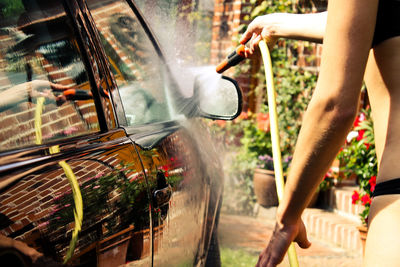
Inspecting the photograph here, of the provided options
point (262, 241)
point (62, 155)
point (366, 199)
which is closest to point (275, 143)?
point (62, 155)

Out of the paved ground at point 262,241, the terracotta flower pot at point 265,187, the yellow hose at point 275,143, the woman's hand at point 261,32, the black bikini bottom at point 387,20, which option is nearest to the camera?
the black bikini bottom at point 387,20

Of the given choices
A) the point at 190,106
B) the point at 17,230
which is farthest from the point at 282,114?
the point at 17,230

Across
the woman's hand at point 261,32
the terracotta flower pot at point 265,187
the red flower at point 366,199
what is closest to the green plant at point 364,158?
the red flower at point 366,199

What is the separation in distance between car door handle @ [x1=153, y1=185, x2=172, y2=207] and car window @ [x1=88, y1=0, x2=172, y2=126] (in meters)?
0.36

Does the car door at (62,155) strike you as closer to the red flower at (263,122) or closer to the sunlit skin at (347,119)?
the sunlit skin at (347,119)

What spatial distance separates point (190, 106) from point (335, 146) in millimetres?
1483

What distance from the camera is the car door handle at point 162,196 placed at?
1600mm

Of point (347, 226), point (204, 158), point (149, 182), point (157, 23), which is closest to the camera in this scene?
point (149, 182)

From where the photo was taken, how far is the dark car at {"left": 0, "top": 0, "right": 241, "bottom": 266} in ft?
3.46

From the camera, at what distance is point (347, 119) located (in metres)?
1.16

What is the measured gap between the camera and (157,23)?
3.40m

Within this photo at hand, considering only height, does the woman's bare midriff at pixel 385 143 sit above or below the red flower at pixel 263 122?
above

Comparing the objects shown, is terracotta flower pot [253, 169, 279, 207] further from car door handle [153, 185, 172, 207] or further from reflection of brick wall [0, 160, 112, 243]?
reflection of brick wall [0, 160, 112, 243]

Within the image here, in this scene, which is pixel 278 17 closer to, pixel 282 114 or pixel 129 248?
pixel 129 248
